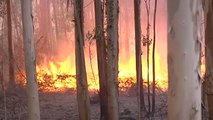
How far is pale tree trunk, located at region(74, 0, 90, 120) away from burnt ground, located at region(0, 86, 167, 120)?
1984 millimetres

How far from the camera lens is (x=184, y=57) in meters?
3.50

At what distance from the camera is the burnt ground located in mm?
14953

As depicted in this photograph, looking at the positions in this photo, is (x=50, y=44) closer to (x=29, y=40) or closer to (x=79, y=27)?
(x=79, y=27)

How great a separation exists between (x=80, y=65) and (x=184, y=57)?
842 centimetres

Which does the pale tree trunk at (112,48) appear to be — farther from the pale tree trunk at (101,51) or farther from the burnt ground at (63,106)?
the burnt ground at (63,106)

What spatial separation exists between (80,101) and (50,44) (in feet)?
69.6

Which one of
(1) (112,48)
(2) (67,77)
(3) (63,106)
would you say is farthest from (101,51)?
(2) (67,77)

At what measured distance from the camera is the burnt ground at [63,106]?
49.1 feet

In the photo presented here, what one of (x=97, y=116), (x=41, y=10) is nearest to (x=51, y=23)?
(x=41, y=10)

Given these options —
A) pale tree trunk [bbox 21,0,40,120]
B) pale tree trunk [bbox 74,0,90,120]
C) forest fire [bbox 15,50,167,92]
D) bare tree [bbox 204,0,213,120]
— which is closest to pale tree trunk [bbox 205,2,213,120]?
bare tree [bbox 204,0,213,120]

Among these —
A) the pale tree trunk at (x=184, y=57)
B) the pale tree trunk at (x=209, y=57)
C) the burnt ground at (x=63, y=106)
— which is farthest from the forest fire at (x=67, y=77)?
the pale tree trunk at (x=184, y=57)

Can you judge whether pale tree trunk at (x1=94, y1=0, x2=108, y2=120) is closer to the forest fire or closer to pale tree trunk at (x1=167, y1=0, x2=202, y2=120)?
the forest fire

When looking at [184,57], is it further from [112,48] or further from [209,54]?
[112,48]

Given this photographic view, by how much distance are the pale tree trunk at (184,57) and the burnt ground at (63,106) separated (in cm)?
1026
